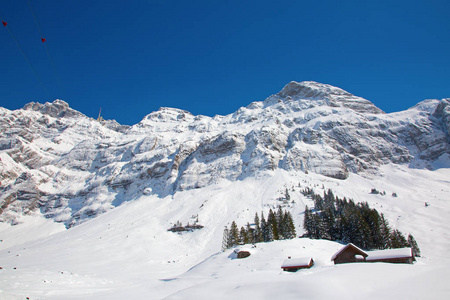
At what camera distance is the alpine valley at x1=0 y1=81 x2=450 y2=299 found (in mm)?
18641

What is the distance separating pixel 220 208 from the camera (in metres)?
107

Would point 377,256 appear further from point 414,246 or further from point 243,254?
point 414,246

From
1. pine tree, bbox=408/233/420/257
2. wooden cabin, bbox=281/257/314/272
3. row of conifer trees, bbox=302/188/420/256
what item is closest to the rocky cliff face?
row of conifer trees, bbox=302/188/420/256

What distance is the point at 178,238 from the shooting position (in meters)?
88.1

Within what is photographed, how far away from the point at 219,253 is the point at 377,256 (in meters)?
28.7

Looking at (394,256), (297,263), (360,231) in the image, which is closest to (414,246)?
(360,231)

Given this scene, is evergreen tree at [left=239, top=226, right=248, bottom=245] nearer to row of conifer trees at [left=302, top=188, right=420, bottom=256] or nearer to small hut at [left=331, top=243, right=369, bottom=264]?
row of conifer trees at [left=302, top=188, right=420, bottom=256]

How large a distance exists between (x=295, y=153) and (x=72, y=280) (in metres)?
144

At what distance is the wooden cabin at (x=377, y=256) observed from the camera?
32.2 metres

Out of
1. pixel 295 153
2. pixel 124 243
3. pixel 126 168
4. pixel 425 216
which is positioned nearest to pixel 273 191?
pixel 295 153

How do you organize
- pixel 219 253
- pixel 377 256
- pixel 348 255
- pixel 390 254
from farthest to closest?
pixel 219 253
pixel 348 255
pixel 377 256
pixel 390 254

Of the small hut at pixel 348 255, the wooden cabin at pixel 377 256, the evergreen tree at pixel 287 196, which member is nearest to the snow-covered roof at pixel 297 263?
the small hut at pixel 348 255

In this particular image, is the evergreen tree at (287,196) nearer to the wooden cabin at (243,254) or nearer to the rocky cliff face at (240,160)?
the rocky cliff face at (240,160)

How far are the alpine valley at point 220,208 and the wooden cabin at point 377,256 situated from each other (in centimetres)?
287
